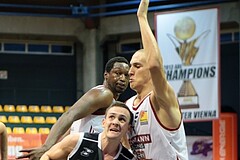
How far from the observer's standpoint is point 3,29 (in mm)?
17438

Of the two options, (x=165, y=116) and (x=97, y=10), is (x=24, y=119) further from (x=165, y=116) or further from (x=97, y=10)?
(x=165, y=116)

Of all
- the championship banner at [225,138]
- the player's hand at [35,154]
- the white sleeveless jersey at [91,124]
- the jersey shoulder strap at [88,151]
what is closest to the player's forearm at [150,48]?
the jersey shoulder strap at [88,151]

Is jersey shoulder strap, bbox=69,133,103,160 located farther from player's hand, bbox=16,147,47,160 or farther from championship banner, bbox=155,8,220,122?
championship banner, bbox=155,8,220,122

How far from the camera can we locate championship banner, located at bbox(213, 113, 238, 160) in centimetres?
1489

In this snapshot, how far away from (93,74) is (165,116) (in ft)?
46.6

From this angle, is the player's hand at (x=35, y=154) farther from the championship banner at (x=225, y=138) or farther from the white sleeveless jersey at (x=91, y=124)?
the championship banner at (x=225, y=138)

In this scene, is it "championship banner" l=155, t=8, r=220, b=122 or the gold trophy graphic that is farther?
the gold trophy graphic

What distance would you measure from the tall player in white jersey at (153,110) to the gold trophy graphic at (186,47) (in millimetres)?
9022

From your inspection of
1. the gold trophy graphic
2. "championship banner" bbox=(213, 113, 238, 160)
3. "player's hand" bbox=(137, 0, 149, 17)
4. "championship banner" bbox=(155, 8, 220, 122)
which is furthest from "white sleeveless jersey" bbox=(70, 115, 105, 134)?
"championship banner" bbox=(213, 113, 238, 160)

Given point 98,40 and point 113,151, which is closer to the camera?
point 113,151

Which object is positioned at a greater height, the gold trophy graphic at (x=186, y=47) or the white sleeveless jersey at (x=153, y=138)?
the gold trophy graphic at (x=186, y=47)

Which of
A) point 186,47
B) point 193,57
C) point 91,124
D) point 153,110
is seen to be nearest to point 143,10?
point 153,110

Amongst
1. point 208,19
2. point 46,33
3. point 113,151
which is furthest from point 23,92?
point 113,151

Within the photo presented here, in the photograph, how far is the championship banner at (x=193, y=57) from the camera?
12586 mm
